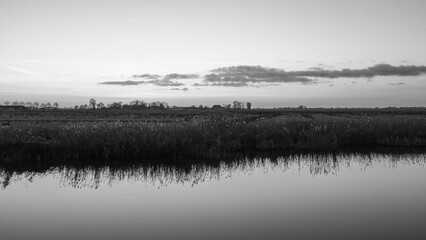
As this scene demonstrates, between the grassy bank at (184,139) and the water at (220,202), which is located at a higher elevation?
the grassy bank at (184,139)

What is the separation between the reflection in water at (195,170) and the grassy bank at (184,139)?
6.25 ft

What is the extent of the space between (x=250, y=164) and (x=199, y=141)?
3.79 m

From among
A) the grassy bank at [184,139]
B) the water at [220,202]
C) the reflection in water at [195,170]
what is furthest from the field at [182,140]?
the water at [220,202]

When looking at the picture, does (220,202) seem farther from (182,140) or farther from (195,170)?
(182,140)

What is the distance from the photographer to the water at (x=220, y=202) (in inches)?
324

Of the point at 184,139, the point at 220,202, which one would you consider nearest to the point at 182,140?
the point at 184,139

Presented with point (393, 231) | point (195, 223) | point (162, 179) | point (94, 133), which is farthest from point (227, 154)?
point (393, 231)

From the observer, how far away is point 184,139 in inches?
733

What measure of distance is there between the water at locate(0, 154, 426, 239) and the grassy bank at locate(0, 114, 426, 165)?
237 centimetres

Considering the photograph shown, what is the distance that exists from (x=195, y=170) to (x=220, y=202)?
15.1 feet

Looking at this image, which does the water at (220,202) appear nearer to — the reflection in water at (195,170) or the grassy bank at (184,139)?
the reflection in water at (195,170)

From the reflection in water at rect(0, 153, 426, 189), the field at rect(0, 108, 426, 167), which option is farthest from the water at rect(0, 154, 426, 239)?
the field at rect(0, 108, 426, 167)

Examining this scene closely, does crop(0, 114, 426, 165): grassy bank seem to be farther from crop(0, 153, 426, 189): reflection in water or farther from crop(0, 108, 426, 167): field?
crop(0, 153, 426, 189): reflection in water

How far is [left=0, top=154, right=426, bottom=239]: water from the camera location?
8234 millimetres
